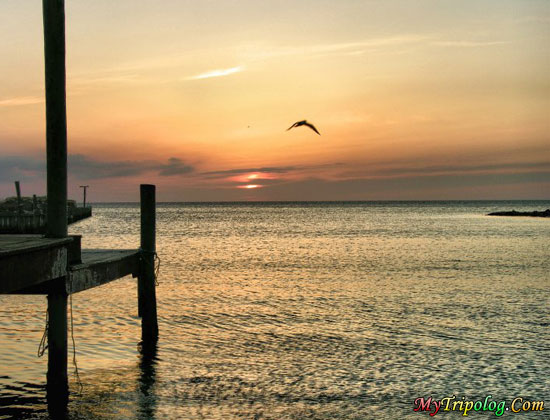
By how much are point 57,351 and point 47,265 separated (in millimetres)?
2265

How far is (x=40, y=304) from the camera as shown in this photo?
65.5 ft

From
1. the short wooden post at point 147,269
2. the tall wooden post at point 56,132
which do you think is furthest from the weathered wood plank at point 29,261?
the short wooden post at point 147,269

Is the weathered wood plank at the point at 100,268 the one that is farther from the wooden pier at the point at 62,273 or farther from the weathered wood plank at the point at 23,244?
the weathered wood plank at the point at 23,244

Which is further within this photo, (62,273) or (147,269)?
→ (147,269)

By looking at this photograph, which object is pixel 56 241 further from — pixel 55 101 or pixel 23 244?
pixel 55 101

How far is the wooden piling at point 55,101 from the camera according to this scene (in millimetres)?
10117

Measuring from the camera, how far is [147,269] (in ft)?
49.6

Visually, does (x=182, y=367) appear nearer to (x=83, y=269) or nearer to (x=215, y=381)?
(x=215, y=381)

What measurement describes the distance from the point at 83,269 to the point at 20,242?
187cm

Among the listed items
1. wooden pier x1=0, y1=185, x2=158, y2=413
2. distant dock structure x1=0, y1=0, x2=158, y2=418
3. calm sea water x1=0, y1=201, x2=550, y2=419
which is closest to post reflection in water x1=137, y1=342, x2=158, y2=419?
calm sea water x1=0, y1=201, x2=550, y2=419

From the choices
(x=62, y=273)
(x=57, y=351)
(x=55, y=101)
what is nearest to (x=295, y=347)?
(x=57, y=351)

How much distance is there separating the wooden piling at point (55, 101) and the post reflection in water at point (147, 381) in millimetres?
3301

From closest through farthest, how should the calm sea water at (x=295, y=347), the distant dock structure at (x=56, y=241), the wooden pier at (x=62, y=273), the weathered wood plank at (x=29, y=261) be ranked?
the weathered wood plank at (x=29, y=261) < the wooden pier at (x=62, y=273) < the distant dock structure at (x=56, y=241) < the calm sea water at (x=295, y=347)

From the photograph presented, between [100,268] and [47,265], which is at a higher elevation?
[47,265]
